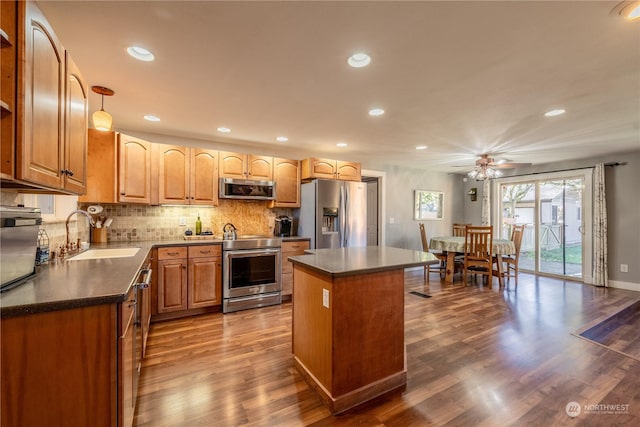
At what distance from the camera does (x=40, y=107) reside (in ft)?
4.06

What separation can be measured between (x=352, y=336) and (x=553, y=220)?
584 centimetres

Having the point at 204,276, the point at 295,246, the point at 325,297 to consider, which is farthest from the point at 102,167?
the point at 325,297

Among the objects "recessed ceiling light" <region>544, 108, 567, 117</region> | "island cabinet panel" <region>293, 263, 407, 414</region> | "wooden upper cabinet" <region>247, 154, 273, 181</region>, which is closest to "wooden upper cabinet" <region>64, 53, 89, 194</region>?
"island cabinet panel" <region>293, 263, 407, 414</region>

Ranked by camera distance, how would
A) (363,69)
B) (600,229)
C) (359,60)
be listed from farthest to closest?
(600,229)
(363,69)
(359,60)

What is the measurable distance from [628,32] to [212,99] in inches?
115

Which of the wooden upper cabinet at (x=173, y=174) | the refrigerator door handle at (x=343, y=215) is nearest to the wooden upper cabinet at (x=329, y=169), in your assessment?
the refrigerator door handle at (x=343, y=215)

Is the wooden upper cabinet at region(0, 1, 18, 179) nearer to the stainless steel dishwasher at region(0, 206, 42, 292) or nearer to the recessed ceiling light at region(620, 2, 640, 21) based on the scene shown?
the stainless steel dishwasher at region(0, 206, 42, 292)

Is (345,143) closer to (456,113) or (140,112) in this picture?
(456,113)

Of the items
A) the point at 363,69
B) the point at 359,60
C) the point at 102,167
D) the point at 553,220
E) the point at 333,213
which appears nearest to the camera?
the point at 359,60

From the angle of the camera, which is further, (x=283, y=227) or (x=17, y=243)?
(x=283, y=227)

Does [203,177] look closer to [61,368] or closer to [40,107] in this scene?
[40,107]

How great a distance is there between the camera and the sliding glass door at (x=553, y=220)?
5.19m

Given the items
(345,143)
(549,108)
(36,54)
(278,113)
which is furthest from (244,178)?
(549,108)

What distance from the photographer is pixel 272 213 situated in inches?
175
